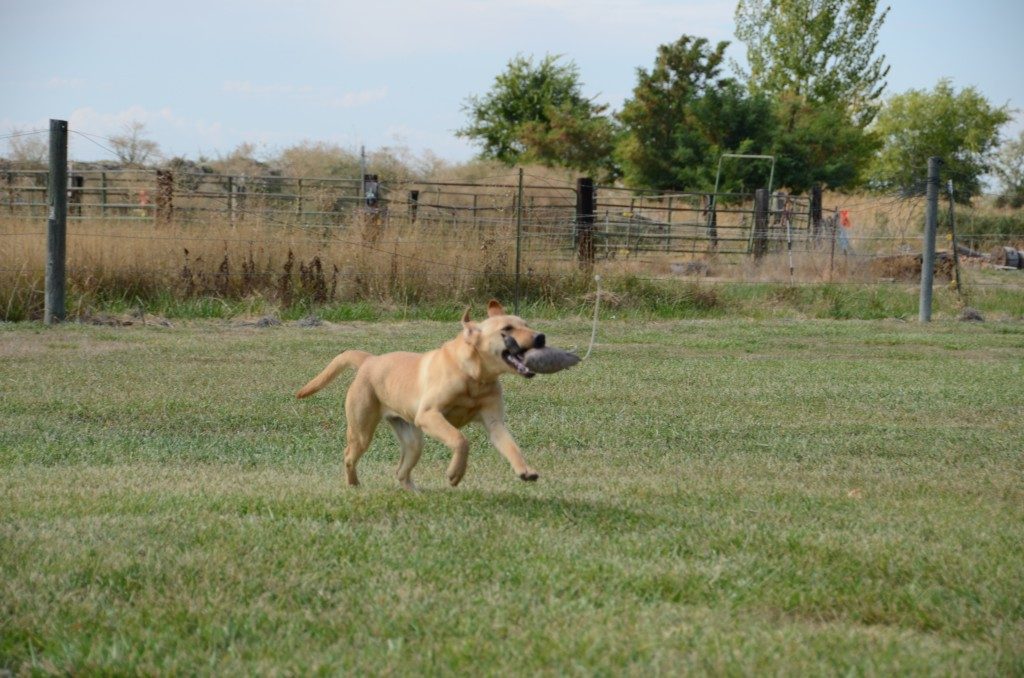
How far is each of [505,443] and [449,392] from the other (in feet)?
1.31

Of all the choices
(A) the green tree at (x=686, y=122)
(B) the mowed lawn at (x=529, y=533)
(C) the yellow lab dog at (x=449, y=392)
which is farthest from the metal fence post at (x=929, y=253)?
(A) the green tree at (x=686, y=122)

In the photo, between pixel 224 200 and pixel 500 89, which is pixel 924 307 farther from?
pixel 500 89

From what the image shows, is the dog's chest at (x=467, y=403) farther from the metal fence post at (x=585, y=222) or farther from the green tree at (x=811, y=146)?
the green tree at (x=811, y=146)

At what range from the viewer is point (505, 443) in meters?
6.39

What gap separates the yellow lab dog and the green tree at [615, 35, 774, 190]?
37.6 m

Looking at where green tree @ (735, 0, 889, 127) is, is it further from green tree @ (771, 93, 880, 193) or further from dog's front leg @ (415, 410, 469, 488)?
dog's front leg @ (415, 410, 469, 488)

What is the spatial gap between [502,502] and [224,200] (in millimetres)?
19313

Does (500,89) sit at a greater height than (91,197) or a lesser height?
greater

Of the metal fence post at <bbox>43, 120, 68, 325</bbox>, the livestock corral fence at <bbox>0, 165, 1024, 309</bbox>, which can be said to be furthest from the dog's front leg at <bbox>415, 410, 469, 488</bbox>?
the livestock corral fence at <bbox>0, 165, 1024, 309</bbox>

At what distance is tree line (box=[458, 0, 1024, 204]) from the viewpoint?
44938 millimetres

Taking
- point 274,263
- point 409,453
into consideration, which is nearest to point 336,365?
point 409,453

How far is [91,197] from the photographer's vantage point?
28.9 metres

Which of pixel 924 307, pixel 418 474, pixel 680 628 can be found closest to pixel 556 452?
pixel 418 474

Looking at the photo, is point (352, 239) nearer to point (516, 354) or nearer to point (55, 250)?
point (55, 250)
